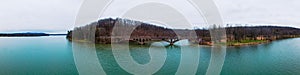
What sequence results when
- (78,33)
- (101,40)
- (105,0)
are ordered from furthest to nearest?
(78,33), (101,40), (105,0)

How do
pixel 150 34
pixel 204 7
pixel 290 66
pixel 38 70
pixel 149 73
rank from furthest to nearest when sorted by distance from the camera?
1. pixel 150 34
2. pixel 290 66
3. pixel 38 70
4. pixel 149 73
5. pixel 204 7

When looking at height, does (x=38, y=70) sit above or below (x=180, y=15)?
below

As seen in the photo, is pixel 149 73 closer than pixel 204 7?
No

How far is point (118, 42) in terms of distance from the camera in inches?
736

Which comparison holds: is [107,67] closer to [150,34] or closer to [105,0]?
[105,0]

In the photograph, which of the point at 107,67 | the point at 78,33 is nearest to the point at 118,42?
the point at 78,33

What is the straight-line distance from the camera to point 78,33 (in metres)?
23.1

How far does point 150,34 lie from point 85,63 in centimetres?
1697

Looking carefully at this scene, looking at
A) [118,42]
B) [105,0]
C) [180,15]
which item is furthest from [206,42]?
[105,0]

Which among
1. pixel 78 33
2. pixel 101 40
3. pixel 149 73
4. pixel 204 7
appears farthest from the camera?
pixel 78 33

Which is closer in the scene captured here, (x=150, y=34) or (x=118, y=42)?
(x=118, y=42)

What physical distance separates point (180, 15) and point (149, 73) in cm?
199

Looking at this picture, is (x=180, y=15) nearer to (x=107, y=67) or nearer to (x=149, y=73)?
(x=149, y=73)

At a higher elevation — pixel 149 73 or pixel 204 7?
pixel 204 7
